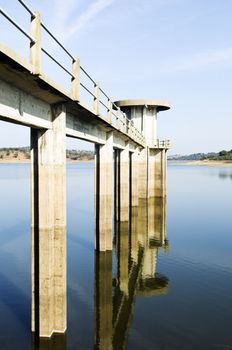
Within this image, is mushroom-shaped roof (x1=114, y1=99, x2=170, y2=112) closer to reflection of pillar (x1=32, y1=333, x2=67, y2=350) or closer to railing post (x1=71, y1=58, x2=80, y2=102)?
railing post (x1=71, y1=58, x2=80, y2=102)

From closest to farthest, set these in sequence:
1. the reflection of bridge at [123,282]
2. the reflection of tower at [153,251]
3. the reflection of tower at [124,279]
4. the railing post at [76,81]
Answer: the railing post at [76,81] → the reflection of bridge at [123,282] → the reflection of tower at [124,279] → the reflection of tower at [153,251]

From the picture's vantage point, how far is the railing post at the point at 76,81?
1067 cm

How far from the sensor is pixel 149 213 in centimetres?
3528

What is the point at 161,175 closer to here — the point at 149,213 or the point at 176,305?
the point at 149,213

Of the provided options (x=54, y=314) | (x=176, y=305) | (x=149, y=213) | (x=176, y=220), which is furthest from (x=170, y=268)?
(x=149, y=213)

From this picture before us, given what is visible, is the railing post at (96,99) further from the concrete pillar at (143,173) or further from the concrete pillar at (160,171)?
the concrete pillar at (160,171)

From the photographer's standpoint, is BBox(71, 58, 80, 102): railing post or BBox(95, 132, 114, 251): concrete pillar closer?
BBox(71, 58, 80, 102): railing post

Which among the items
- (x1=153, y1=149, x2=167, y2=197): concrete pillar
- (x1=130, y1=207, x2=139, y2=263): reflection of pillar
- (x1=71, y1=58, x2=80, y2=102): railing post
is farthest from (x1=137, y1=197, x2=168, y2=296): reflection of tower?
(x1=71, y1=58, x2=80, y2=102): railing post

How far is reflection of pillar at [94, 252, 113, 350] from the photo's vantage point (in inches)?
Result: 439

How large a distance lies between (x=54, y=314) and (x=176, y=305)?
526 cm

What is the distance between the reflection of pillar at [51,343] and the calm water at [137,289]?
3cm

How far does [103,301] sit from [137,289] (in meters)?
2.17

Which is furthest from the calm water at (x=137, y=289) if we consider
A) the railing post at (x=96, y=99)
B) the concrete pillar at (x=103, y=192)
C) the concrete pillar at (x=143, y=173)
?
the concrete pillar at (x=143, y=173)

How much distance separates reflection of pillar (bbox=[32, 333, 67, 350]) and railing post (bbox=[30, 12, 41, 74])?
23.8 feet
